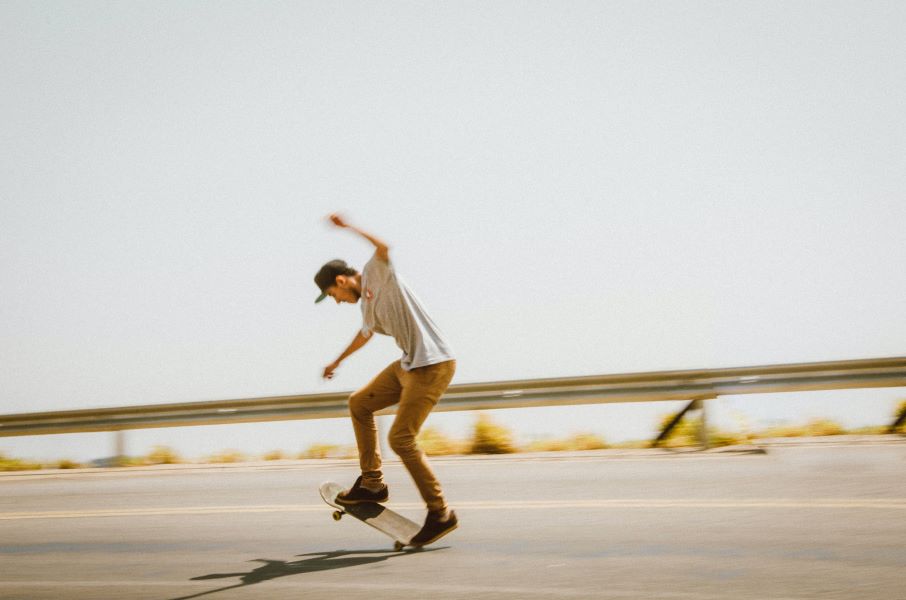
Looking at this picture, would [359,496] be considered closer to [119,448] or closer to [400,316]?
[400,316]

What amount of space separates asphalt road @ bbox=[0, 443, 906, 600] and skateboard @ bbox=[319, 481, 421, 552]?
122 mm

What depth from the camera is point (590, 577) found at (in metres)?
4.78

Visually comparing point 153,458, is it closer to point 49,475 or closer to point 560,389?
point 49,475

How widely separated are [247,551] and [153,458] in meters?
6.86

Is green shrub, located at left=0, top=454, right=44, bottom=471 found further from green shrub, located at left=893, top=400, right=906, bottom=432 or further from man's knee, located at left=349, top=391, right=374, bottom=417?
green shrub, located at left=893, top=400, right=906, bottom=432

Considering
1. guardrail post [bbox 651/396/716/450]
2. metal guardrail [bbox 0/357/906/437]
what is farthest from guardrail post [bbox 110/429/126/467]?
guardrail post [bbox 651/396/716/450]

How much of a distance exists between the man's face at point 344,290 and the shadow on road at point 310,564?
1528 millimetres

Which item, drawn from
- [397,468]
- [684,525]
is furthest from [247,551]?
[397,468]

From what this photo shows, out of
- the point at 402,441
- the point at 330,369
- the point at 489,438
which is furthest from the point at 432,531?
the point at 489,438

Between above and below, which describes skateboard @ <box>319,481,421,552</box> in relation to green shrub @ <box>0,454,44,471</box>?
below

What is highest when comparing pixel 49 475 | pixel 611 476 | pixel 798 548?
pixel 49 475

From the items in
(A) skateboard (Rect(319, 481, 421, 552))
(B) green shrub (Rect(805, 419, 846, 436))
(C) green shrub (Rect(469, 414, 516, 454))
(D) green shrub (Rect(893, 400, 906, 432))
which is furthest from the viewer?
(C) green shrub (Rect(469, 414, 516, 454))

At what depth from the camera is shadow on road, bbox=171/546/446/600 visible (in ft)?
17.0

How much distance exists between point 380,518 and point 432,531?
0.40 metres
